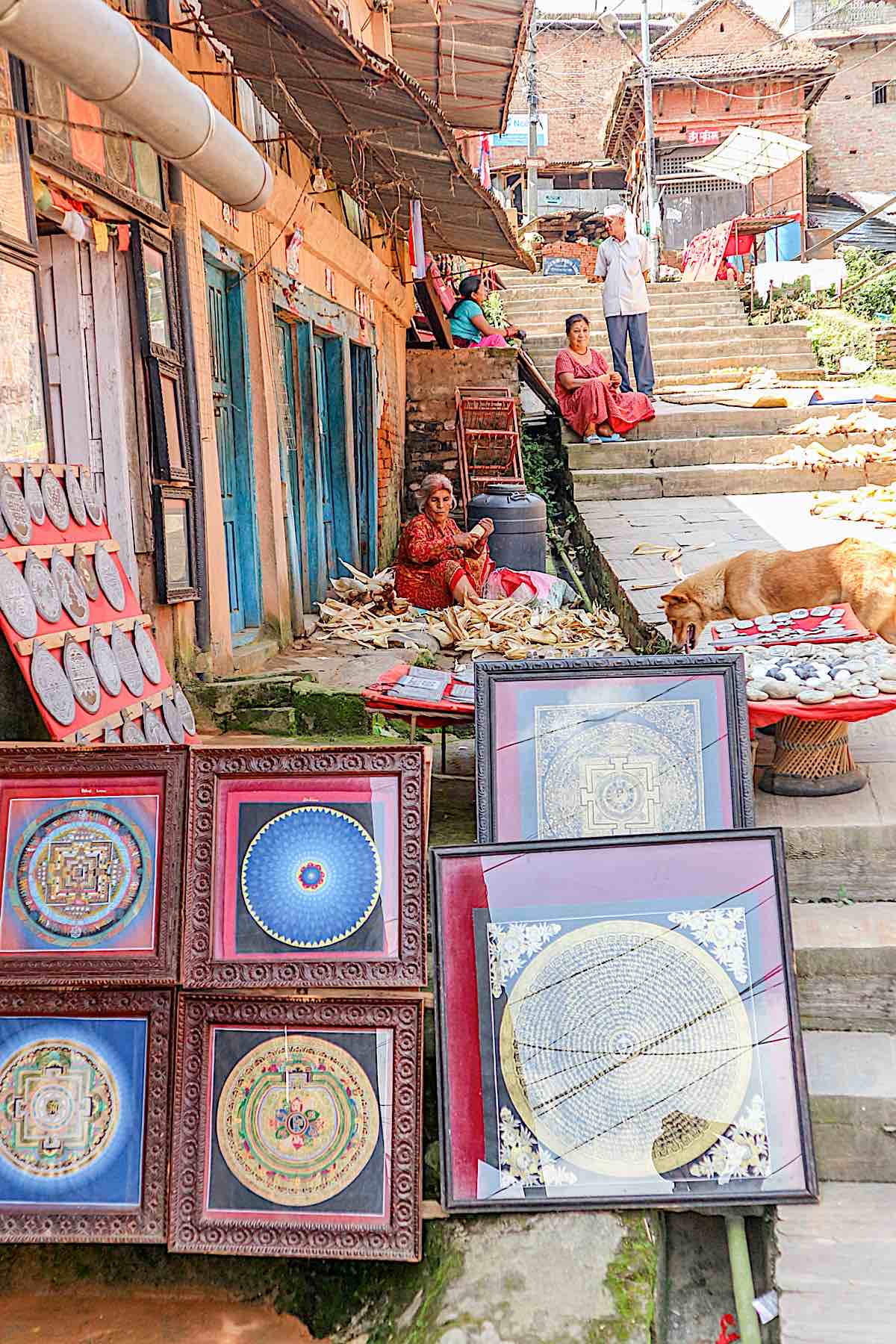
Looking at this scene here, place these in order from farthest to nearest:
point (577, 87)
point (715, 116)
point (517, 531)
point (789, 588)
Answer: point (577, 87) < point (715, 116) < point (517, 531) < point (789, 588)

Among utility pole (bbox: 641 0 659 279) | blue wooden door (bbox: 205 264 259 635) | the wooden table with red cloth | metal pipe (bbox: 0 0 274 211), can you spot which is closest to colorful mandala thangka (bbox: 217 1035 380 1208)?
the wooden table with red cloth

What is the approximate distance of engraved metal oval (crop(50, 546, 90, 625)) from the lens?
10.7 ft

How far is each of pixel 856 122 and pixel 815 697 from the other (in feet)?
107

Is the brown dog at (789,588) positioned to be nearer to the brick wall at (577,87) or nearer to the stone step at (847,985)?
the stone step at (847,985)

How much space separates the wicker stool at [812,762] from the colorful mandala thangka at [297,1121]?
6.76 ft

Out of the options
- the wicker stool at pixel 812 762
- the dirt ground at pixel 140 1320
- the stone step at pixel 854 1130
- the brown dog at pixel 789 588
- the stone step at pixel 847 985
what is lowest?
the dirt ground at pixel 140 1320

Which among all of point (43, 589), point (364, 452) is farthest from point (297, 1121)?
point (364, 452)

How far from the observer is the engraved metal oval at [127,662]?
346 cm

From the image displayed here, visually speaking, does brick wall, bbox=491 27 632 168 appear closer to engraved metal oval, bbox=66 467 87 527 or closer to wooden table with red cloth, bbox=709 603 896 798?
wooden table with red cloth, bbox=709 603 896 798

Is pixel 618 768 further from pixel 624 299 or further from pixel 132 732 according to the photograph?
pixel 624 299

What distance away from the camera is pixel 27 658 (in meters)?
2.94

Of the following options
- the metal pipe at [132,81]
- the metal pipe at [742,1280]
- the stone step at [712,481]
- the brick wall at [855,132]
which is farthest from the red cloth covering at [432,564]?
the brick wall at [855,132]

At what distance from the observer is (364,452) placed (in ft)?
33.4

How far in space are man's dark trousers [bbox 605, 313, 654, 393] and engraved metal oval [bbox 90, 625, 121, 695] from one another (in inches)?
374
